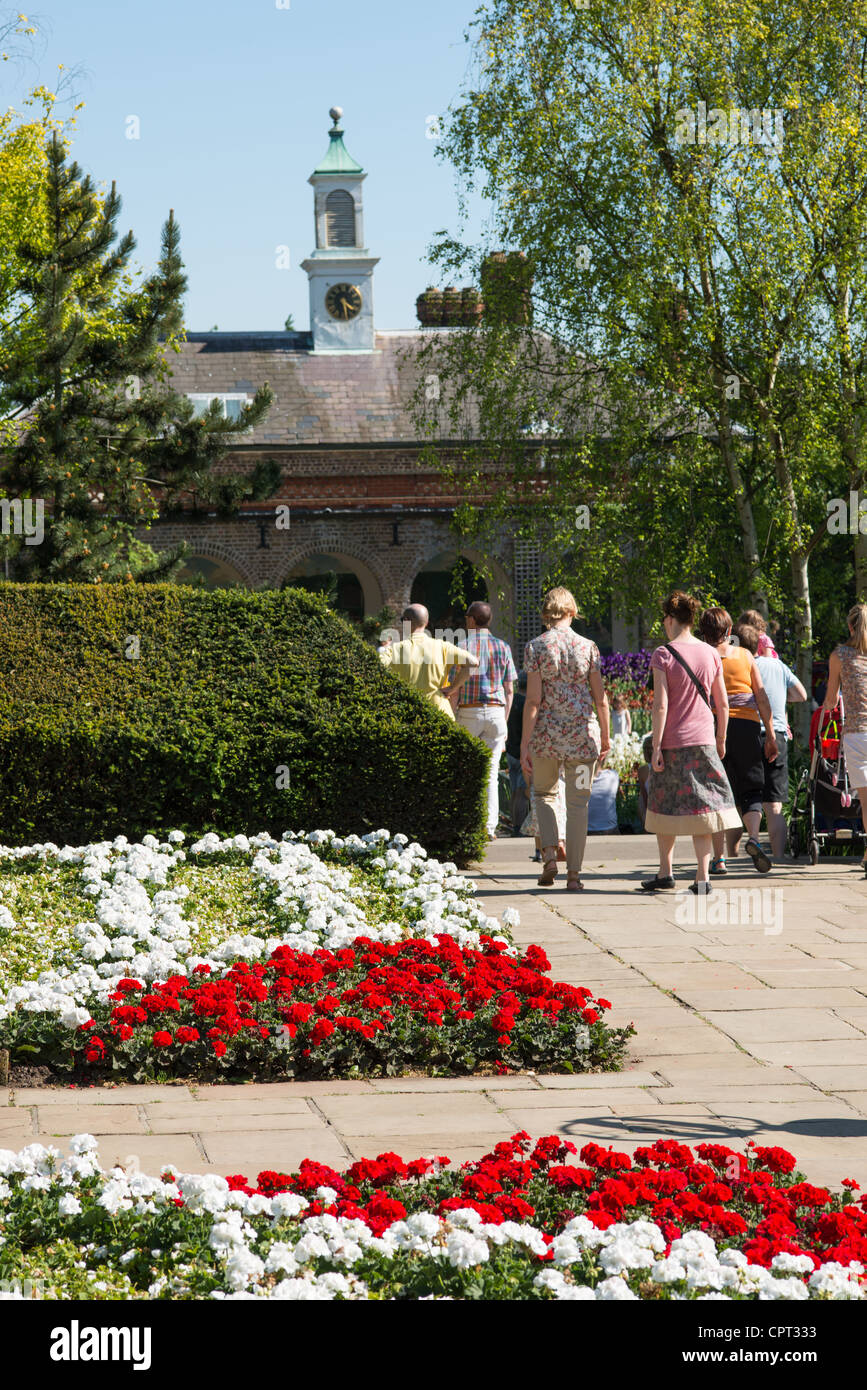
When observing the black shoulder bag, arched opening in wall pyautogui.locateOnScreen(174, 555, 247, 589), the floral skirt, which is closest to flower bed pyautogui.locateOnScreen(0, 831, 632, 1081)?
the floral skirt

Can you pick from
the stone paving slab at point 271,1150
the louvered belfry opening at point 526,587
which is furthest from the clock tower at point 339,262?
A: the stone paving slab at point 271,1150

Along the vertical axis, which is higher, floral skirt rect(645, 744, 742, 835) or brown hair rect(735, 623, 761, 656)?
brown hair rect(735, 623, 761, 656)

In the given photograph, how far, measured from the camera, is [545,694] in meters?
8.49

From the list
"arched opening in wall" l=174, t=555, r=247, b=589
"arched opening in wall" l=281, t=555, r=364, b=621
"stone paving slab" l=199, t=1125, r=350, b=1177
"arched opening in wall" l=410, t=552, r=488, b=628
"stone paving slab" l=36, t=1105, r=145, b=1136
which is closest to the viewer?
"stone paving slab" l=199, t=1125, r=350, b=1177

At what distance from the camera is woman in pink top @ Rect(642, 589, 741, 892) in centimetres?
811

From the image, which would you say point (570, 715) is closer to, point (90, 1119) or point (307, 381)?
point (90, 1119)

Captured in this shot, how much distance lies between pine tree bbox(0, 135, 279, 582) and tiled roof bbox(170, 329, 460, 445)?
8540mm

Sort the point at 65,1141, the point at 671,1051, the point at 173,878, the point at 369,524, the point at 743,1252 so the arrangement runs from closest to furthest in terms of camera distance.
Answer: the point at 743,1252
the point at 65,1141
the point at 671,1051
the point at 173,878
the point at 369,524

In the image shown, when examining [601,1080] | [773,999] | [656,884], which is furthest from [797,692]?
[601,1080]

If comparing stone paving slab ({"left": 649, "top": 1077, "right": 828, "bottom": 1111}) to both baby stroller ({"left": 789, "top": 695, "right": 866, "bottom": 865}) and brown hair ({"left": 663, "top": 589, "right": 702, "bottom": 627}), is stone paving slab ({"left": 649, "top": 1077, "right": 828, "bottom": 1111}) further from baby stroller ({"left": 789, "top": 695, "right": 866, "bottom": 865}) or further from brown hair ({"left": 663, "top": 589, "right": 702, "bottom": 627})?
baby stroller ({"left": 789, "top": 695, "right": 866, "bottom": 865})

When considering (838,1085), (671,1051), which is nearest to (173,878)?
(671,1051)

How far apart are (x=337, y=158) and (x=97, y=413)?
17001 mm
